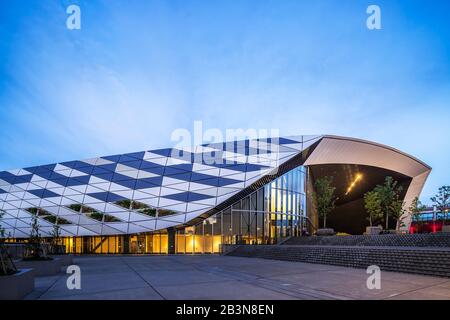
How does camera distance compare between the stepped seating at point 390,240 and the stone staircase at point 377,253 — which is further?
the stepped seating at point 390,240

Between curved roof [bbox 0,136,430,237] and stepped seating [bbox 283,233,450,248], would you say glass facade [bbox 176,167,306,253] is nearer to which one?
curved roof [bbox 0,136,430,237]

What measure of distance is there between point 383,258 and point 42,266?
18.1 m

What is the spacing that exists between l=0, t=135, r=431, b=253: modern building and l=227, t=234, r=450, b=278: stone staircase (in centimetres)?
471

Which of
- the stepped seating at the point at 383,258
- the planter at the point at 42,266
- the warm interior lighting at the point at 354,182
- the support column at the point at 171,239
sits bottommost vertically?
the support column at the point at 171,239

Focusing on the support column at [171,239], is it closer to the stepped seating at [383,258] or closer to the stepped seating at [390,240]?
the stepped seating at [383,258]

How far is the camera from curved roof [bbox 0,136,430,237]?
34.8 metres

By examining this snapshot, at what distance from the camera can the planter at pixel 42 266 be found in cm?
1453

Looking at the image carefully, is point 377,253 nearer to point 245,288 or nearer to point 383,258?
point 383,258

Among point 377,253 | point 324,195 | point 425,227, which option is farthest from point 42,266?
point 425,227

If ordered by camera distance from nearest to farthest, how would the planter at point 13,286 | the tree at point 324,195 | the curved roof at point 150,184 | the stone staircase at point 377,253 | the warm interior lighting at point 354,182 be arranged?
1. the planter at point 13,286
2. the stone staircase at point 377,253
3. the curved roof at point 150,184
4. the tree at point 324,195
5. the warm interior lighting at point 354,182

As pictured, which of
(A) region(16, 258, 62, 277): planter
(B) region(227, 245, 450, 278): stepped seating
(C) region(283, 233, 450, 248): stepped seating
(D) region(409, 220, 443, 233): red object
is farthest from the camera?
(D) region(409, 220, 443, 233): red object

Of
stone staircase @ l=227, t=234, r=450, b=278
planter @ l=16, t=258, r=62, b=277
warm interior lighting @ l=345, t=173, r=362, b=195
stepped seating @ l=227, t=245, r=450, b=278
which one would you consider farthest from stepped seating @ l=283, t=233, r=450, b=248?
planter @ l=16, t=258, r=62, b=277

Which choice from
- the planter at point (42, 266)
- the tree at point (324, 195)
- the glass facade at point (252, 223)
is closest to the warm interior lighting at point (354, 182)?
the tree at point (324, 195)

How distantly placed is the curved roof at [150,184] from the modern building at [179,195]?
12 cm
